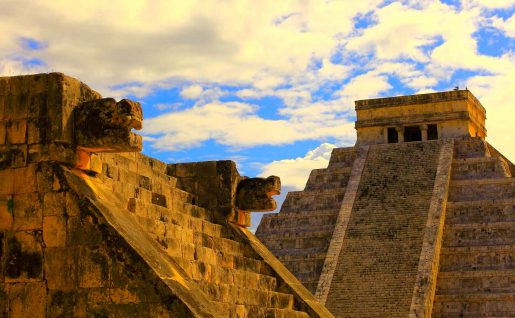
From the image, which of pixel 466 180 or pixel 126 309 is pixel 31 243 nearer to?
pixel 126 309

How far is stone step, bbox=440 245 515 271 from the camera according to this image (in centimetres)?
2842

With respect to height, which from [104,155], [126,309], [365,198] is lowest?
[126,309]

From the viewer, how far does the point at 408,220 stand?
30406mm

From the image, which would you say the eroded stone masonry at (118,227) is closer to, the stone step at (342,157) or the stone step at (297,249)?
the stone step at (297,249)

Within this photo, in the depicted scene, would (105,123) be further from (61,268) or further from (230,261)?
(230,261)

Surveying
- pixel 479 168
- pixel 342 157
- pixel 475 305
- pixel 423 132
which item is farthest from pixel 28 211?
pixel 423 132

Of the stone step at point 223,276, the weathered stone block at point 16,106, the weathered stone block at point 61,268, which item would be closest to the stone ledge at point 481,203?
the stone step at point 223,276

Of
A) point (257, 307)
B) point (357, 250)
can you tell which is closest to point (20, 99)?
point (257, 307)

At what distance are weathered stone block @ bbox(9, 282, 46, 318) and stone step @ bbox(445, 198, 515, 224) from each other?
23078mm

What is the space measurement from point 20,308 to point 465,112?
27.8 meters

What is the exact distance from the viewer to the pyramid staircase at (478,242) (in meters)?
27.4

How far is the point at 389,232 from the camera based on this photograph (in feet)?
98.9

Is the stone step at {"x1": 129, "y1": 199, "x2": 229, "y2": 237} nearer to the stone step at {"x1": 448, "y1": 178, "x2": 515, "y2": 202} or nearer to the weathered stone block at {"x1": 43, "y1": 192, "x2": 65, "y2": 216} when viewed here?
the weathered stone block at {"x1": 43, "y1": 192, "x2": 65, "y2": 216}

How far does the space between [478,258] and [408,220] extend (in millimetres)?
2705
